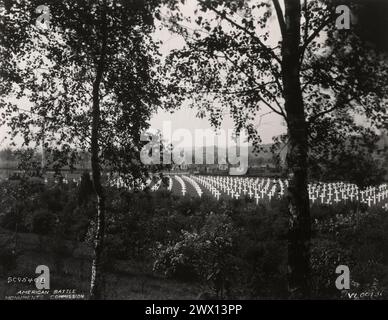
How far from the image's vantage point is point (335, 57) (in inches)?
327

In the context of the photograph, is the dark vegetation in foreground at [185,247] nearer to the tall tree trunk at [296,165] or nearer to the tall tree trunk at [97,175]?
the tall tree trunk at [97,175]

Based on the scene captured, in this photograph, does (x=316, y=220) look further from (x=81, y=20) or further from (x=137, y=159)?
(x=81, y=20)

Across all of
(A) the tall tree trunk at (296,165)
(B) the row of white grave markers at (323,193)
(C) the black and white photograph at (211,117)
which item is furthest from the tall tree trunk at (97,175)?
(B) the row of white grave markers at (323,193)

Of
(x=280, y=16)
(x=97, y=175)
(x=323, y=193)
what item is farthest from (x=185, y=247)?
(x=323, y=193)

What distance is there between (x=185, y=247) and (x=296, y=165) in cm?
936

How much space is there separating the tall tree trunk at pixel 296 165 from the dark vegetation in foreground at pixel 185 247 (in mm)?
981

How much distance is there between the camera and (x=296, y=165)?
743 centimetres

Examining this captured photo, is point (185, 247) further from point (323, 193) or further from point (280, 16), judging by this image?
point (323, 193)

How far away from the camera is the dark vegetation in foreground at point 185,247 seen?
40.2ft

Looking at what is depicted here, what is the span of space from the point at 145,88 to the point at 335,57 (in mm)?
4364

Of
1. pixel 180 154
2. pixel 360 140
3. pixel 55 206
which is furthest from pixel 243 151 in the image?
pixel 55 206

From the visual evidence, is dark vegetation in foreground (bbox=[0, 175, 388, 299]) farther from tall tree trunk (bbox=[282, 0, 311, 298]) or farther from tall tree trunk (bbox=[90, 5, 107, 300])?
tall tree trunk (bbox=[282, 0, 311, 298])

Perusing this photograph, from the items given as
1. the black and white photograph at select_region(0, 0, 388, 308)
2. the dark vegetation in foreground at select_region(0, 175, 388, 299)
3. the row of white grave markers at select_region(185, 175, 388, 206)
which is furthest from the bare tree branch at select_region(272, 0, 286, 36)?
the row of white grave markers at select_region(185, 175, 388, 206)

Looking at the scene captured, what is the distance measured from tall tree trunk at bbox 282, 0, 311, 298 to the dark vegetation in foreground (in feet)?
3.22
